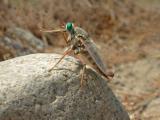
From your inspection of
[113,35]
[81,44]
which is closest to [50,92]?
[81,44]

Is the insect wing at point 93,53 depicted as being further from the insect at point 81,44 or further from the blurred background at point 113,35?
the blurred background at point 113,35

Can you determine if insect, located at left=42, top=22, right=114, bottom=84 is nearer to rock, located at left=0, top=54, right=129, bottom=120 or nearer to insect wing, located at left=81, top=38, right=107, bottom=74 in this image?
insect wing, located at left=81, top=38, right=107, bottom=74

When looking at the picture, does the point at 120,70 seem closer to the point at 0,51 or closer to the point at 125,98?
the point at 125,98

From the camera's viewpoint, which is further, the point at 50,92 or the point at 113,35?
the point at 113,35

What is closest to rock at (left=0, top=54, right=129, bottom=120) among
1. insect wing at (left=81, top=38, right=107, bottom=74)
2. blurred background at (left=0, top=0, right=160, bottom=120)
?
insect wing at (left=81, top=38, right=107, bottom=74)

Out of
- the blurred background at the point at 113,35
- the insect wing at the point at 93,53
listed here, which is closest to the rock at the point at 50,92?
the insect wing at the point at 93,53

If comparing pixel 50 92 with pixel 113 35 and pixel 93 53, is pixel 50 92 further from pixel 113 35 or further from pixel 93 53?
pixel 113 35
